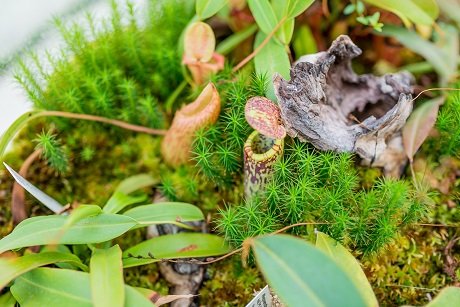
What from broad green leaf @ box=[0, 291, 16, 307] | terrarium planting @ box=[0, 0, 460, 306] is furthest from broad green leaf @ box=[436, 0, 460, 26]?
broad green leaf @ box=[0, 291, 16, 307]

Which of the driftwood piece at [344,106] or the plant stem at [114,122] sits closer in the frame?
the driftwood piece at [344,106]

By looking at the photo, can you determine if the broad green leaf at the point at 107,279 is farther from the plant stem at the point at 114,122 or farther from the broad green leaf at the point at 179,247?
the plant stem at the point at 114,122

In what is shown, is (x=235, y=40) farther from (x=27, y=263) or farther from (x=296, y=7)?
(x=27, y=263)

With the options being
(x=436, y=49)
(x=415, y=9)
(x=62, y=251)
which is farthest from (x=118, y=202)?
(x=436, y=49)

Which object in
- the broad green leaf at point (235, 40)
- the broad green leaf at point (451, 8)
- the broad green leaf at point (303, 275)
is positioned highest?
the broad green leaf at point (235, 40)

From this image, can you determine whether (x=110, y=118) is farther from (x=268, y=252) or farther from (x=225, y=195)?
(x=268, y=252)

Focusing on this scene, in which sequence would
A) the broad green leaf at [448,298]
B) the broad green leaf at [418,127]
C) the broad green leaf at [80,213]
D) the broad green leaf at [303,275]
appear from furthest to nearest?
1. the broad green leaf at [418,127]
2. the broad green leaf at [448,298]
3. the broad green leaf at [80,213]
4. the broad green leaf at [303,275]

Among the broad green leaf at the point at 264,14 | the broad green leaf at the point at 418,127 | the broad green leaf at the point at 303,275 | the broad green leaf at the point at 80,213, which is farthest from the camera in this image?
the broad green leaf at the point at 264,14

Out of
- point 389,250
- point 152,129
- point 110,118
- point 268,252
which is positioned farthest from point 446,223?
point 110,118

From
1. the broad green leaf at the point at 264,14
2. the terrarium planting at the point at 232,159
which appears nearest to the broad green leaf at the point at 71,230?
the terrarium planting at the point at 232,159
